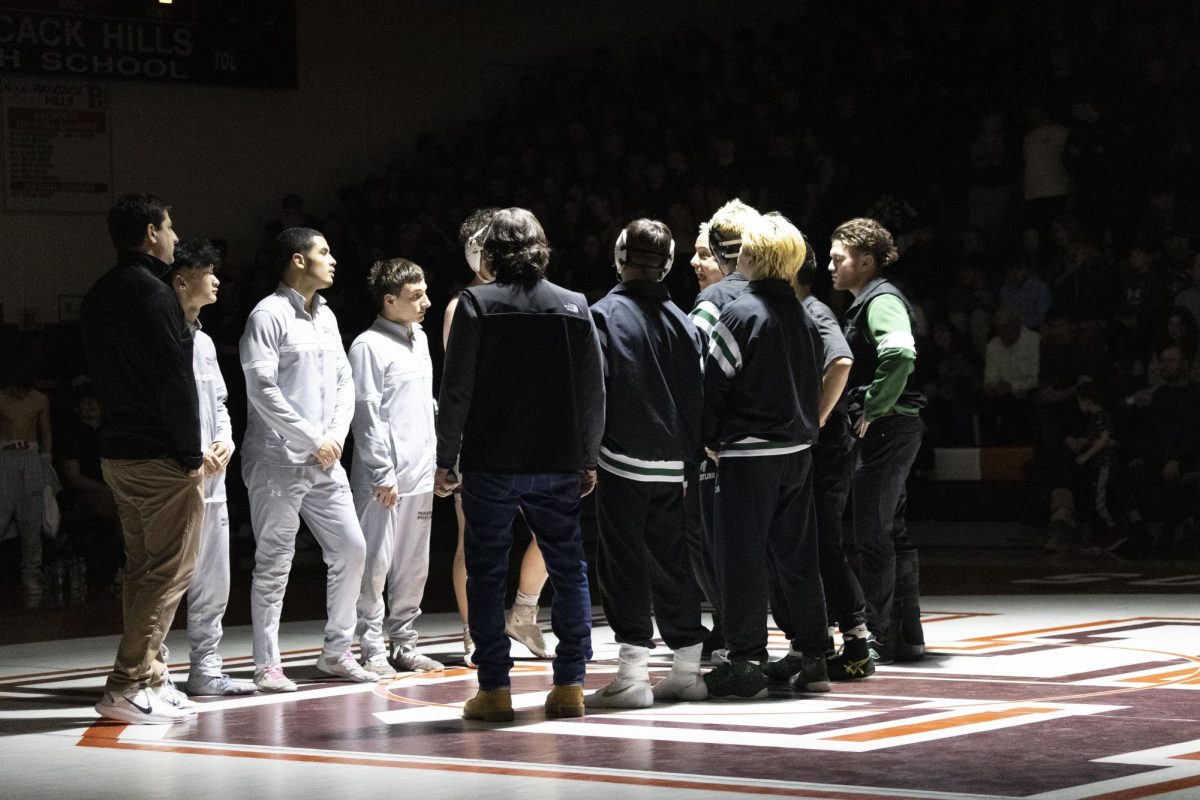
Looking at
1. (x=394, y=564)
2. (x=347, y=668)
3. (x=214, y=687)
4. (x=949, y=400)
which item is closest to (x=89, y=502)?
(x=394, y=564)

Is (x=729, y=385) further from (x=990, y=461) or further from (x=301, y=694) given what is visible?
(x=990, y=461)

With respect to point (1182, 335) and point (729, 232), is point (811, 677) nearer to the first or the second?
point (729, 232)

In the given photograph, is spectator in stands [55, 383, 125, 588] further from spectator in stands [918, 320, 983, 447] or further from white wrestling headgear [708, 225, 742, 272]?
white wrestling headgear [708, 225, 742, 272]

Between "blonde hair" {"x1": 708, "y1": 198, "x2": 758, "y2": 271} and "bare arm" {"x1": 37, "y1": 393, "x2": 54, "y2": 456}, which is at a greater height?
"blonde hair" {"x1": 708, "y1": 198, "x2": 758, "y2": 271}

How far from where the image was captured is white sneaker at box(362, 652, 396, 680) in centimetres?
824

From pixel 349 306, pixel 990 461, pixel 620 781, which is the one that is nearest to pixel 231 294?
pixel 349 306

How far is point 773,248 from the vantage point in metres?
7.31

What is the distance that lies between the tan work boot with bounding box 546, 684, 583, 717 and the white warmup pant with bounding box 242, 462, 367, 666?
1.54 m

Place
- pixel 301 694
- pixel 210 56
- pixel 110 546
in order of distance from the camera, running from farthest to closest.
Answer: pixel 210 56 → pixel 110 546 → pixel 301 694

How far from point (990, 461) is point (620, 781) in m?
9.87

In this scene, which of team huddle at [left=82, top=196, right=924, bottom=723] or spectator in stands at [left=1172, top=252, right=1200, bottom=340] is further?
spectator in stands at [left=1172, top=252, right=1200, bottom=340]

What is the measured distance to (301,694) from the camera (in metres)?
7.69

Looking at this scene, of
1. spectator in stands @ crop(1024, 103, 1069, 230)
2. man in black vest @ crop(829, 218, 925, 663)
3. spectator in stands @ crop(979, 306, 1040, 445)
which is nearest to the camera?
man in black vest @ crop(829, 218, 925, 663)

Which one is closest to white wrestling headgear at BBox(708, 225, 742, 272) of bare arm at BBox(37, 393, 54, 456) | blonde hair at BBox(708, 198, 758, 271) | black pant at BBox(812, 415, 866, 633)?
blonde hair at BBox(708, 198, 758, 271)
